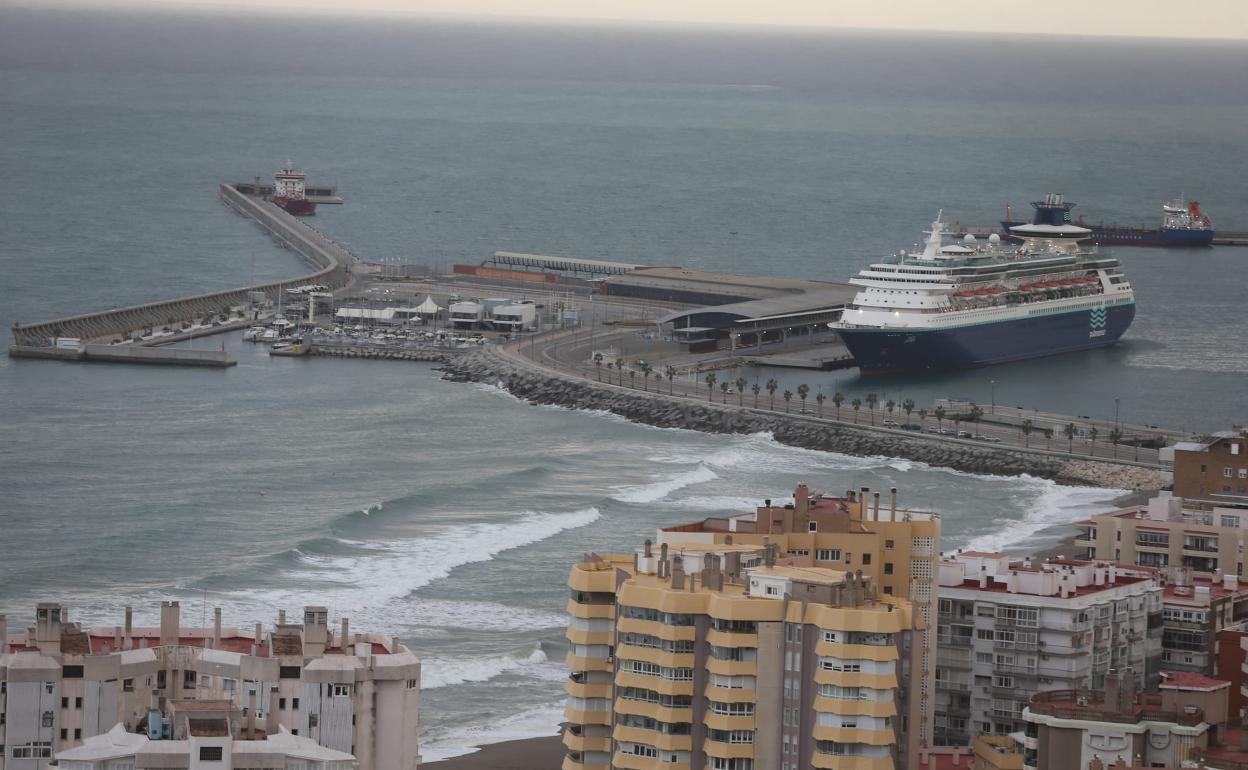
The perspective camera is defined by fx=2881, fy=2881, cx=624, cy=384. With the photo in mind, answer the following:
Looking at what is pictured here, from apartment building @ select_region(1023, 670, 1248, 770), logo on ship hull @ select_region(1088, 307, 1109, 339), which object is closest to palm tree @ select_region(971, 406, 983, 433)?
logo on ship hull @ select_region(1088, 307, 1109, 339)

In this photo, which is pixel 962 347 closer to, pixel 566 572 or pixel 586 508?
pixel 586 508

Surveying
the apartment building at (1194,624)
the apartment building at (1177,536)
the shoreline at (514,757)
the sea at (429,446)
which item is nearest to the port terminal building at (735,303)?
the sea at (429,446)

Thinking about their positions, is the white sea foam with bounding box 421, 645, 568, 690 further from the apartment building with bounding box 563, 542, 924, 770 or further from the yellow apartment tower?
the apartment building with bounding box 563, 542, 924, 770

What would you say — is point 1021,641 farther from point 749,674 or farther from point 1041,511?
point 1041,511

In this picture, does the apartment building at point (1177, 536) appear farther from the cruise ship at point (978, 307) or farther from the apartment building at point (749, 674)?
the cruise ship at point (978, 307)

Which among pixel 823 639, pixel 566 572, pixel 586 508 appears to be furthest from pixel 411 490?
pixel 823 639

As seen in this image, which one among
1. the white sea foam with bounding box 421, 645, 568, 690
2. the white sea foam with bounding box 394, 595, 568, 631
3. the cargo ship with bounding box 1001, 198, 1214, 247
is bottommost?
the white sea foam with bounding box 421, 645, 568, 690

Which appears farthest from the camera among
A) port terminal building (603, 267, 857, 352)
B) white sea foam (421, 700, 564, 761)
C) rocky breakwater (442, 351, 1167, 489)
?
port terminal building (603, 267, 857, 352)
